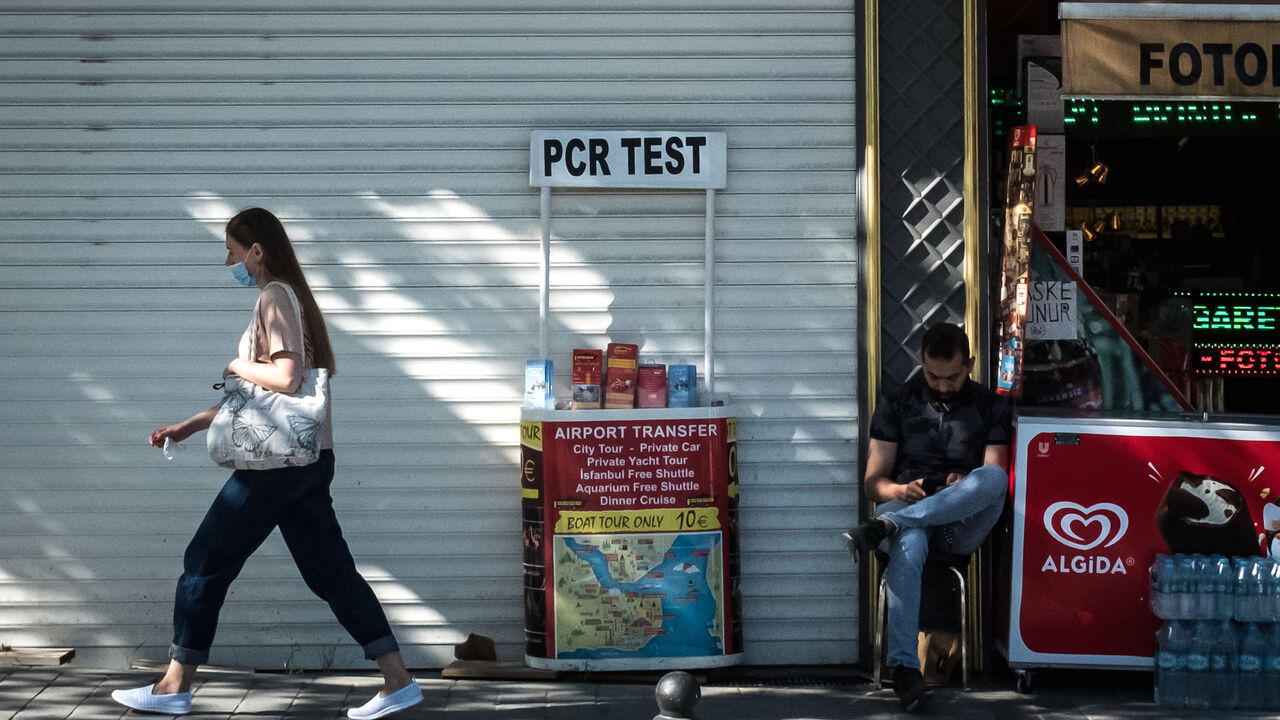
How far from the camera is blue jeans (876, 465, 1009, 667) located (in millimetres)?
5375

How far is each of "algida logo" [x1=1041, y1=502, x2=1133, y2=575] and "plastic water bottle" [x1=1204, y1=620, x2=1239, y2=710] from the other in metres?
0.44

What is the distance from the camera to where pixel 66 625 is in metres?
6.02

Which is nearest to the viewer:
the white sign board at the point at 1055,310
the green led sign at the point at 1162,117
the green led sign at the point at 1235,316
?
the white sign board at the point at 1055,310

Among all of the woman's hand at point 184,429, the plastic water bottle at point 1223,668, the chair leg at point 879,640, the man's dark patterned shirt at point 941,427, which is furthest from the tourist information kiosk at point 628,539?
the plastic water bottle at point 1223,668

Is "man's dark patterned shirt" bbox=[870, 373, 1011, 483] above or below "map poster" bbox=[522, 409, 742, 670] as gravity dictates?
above

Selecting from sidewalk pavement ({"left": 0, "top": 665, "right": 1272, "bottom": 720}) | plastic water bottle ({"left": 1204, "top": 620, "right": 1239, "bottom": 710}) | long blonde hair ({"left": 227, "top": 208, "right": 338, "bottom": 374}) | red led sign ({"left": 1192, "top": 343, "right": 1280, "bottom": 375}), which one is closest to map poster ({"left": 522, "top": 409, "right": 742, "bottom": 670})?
sidewalk pavement ({"left": 0, "top": 665, "right": 1272, "bottom": 720})

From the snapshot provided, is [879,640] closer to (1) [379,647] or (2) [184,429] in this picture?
(1) [379,647]

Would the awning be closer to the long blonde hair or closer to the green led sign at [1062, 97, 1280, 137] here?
the green led sign at [1062, 97, 1280, 137]

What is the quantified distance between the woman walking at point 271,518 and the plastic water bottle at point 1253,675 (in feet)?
10.8

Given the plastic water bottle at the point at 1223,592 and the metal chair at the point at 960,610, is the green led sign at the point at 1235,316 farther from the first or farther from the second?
the metal chair at the point at 960,610

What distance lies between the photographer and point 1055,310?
6348 millimetres

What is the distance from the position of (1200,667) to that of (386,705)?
3.25m

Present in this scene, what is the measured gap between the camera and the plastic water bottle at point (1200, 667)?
5.46 metres

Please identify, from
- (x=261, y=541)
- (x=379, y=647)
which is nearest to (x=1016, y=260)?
(x=379, y=647)
